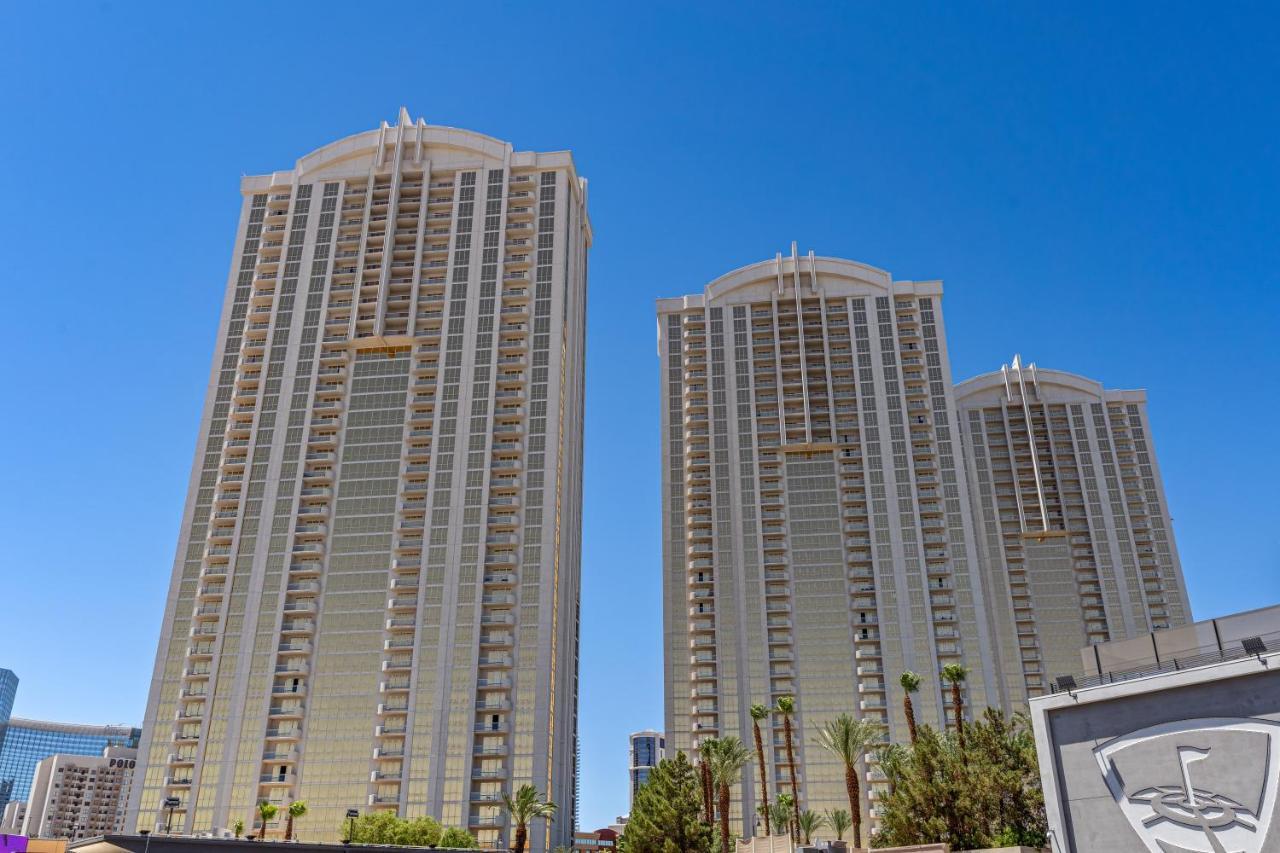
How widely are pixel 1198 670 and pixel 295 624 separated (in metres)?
90.4

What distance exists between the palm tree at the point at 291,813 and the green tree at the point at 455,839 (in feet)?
45.9

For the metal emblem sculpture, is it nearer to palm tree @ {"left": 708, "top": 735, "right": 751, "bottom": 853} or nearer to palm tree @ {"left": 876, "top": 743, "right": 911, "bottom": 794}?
palm tree @ {"left": 876, "top": 743, "right": 911, "bottom": 794}

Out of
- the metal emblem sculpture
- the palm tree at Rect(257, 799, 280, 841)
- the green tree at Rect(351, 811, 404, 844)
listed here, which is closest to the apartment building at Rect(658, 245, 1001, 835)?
the green tree at Rect(351, 811, 404, 844)

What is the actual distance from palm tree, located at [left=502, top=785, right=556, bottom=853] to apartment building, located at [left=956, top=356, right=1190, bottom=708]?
69.8m

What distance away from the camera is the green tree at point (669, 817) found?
8144cm

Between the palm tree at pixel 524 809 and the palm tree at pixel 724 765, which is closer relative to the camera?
the palm tree at pixel 724 765

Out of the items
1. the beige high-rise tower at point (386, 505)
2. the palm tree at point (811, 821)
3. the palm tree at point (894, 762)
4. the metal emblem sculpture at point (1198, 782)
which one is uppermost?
the beige high-rise tower at point (386, 505)

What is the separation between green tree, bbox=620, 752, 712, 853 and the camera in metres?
81.4

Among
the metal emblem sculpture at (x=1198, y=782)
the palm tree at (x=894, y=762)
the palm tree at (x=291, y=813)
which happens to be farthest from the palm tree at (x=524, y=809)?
the metal emblem sculpture at (x=1198, y=782)


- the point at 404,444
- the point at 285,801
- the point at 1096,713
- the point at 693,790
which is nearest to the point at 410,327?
the point at 404,444

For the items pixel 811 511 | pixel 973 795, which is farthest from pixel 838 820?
pixel 973 795

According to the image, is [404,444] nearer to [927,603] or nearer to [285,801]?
[285,801]

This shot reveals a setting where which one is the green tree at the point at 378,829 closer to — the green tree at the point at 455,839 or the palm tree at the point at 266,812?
the green tree at the point at 455,839

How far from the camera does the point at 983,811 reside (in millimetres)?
68188
